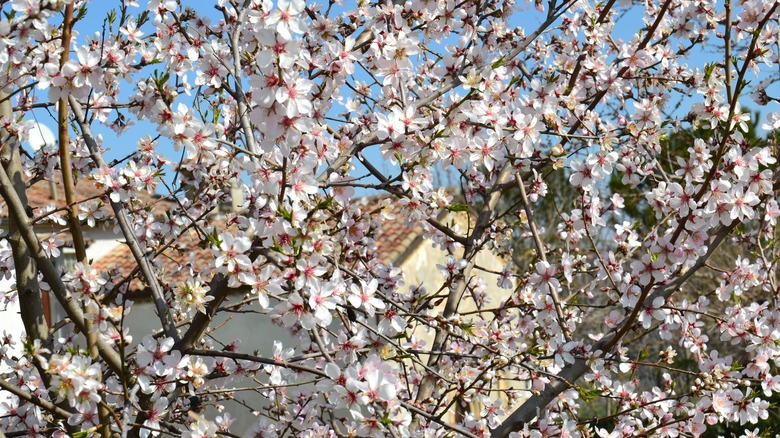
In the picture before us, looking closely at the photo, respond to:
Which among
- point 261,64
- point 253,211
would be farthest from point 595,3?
point 261,64

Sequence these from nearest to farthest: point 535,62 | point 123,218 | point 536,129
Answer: point 536,129
point 123,218
point 535,62

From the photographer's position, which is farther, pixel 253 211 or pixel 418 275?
pixel 418 275

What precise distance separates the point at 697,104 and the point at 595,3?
101cm

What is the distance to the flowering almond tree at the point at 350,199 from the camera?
7.26ft

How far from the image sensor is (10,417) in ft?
9.94

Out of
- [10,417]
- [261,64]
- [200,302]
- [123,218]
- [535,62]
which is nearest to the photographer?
[261,64]

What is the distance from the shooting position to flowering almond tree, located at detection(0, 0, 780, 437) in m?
2.21

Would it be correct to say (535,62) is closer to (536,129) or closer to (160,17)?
(536,129)

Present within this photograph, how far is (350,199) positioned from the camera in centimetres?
298

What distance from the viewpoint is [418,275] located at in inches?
456

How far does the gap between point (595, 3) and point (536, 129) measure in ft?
5.12

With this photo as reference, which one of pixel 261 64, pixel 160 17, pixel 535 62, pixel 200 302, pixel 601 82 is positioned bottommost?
pixel 200 302

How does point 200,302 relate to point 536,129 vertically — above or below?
below

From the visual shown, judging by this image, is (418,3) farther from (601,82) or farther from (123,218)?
(123,218)
